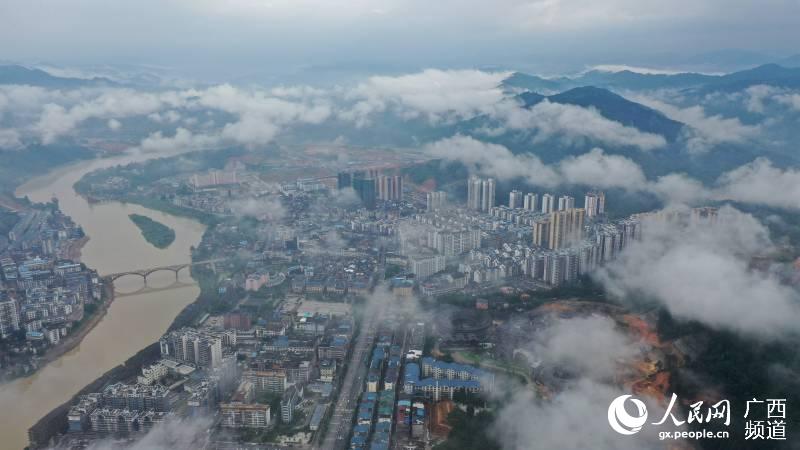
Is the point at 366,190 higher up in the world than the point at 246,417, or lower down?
higher up

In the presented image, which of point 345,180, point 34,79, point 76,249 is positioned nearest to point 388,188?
point 345,180

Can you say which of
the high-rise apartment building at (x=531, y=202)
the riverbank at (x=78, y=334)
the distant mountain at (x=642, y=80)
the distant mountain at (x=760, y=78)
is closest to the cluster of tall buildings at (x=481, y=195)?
the high-rise apartment building at (x=531, y=202)

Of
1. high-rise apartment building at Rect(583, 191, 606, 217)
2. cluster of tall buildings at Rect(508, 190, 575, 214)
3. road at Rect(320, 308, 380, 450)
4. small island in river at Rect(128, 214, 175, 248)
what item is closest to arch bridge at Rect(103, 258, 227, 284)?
small island in river at Rect(128, 214, 175, 248)

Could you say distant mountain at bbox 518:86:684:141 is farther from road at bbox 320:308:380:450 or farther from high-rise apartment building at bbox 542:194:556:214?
road at bbox 320:308:380:450

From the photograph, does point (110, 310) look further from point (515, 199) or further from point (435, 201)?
point (515, 199)

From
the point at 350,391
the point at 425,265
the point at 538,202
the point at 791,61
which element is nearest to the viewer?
the point at 350,391

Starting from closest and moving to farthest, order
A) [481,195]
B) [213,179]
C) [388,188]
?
[481,195] → [388,188] → [213,179]

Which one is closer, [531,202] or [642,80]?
[531,202]
